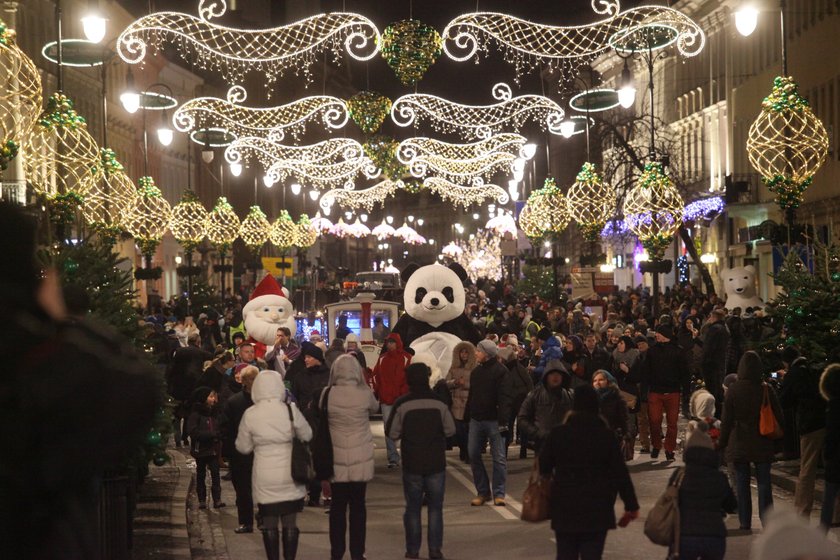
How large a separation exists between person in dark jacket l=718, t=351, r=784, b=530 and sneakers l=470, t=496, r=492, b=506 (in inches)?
127

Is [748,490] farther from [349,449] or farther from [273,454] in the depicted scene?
[273,454]

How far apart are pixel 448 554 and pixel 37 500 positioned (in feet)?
31.3

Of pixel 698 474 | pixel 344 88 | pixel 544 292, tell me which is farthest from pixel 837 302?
pixel 344 88

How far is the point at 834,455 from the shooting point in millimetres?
13102

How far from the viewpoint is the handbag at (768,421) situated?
14156 mm

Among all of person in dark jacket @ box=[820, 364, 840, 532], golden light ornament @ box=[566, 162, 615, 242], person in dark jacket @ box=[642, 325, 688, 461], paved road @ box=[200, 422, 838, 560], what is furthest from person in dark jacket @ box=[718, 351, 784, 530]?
golden light ornament @ box=[566, 162, 615, 242]

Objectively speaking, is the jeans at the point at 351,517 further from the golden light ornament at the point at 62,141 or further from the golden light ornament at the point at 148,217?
the golden light ornament at the point at 148,217

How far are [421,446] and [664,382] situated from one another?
824 cm

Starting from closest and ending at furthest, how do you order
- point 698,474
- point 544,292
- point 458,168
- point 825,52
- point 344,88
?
1. point 698,474
2. point 458,168
3. point 825,52
4. point 544,292
5. point 344,88

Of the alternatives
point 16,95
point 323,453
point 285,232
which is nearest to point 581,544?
point 323,453

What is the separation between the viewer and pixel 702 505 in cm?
973

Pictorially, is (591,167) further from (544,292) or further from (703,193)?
(703,193)

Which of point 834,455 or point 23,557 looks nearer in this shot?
point 23,557

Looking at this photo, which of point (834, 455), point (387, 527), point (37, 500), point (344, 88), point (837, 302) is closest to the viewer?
point (37, 500)
